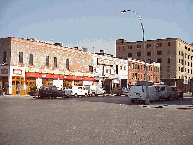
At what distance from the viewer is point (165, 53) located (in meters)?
102

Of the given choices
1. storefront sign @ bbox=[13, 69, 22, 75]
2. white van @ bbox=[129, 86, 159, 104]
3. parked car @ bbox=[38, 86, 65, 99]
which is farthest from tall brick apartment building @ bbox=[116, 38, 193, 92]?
white van @ bbox=[129, 86, 159, 104]

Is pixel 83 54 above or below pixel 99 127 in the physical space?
above

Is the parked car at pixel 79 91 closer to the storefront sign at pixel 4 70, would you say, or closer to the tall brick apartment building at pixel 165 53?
the storefront sign at pixel 4 70

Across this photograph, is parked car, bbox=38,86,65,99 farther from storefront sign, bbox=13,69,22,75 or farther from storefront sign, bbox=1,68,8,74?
storefront sign, bbox=1,68,8,74

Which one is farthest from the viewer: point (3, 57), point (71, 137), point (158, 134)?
point (3, 57)

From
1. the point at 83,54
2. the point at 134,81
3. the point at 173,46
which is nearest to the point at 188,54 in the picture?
→ the point at 173,46

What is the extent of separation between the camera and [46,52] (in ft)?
170

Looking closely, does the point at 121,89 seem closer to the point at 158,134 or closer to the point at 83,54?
the point at 83,54

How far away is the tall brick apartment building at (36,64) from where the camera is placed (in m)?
45.0

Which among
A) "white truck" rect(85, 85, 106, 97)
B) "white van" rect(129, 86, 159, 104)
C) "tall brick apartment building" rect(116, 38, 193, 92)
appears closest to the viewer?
"white van" rect(129, 86, 159, 104)

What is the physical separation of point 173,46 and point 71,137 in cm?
9767

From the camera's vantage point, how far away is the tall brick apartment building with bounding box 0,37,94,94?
45.0 meters

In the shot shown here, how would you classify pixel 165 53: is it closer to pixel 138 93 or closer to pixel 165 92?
pixel 165 92

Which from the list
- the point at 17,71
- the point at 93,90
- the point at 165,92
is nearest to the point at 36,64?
the point at 17,71
